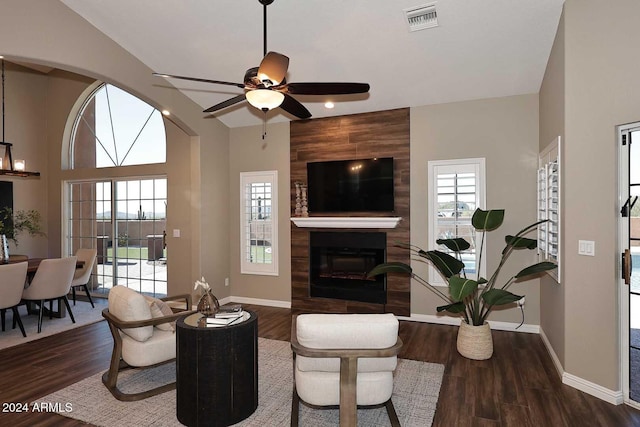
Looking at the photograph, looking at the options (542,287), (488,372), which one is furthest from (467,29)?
(488,372)

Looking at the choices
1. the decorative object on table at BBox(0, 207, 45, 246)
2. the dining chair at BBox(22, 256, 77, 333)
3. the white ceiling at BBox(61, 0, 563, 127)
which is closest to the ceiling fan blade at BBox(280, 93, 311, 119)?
the white ceiling at BBox(61, 0, 563, 127)

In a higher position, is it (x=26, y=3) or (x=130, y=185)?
(x=26, y=3)

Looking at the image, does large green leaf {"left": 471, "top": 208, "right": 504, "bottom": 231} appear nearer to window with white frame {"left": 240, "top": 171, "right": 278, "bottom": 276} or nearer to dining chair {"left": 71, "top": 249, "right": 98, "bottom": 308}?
window with white frame {"left": 240, "top": 171, "right": 278, "bottom": 276}

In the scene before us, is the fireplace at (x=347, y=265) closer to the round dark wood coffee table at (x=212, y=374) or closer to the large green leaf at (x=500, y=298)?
the large green leaf at (x=500, y=298)

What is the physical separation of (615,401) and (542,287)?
1.68 meters

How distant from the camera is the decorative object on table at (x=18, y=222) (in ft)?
20.9

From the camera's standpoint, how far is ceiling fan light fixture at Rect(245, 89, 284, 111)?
2.84 metres

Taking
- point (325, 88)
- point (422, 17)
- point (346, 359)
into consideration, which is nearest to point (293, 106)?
point (325, 88)

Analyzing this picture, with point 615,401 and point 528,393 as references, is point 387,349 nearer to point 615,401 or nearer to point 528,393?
point 528,393

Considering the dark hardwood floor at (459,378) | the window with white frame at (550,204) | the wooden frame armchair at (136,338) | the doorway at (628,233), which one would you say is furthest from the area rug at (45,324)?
the doorway at (628,233)

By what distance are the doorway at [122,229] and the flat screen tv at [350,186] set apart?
2.69m

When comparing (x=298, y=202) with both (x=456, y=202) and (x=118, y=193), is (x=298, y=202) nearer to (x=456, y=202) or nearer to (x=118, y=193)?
(x=456, y=202)

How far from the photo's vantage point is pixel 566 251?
3246mm

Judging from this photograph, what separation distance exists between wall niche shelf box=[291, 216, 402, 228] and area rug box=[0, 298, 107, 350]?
10.8 ft
